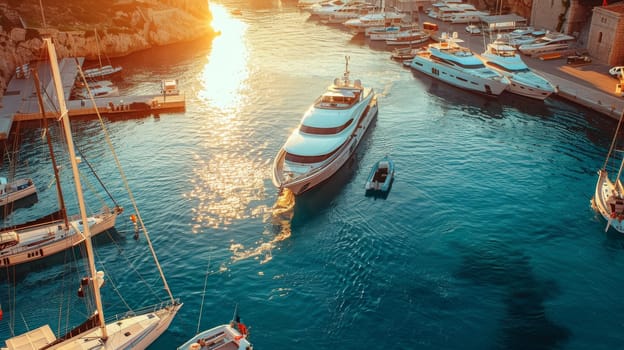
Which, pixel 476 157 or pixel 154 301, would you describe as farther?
pixel 476 157

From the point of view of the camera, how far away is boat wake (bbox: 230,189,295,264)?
4959 cm

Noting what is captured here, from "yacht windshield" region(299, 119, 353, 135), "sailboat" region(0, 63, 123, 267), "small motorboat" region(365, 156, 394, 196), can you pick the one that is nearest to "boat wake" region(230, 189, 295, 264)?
"small motorboat" region(365, 156, 394, 196)

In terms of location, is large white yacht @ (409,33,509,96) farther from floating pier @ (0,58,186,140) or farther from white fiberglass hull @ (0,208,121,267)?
white fiberglass hull @ (0,208,121,267)

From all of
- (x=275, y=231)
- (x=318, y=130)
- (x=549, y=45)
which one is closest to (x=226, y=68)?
(x=318, y=130)

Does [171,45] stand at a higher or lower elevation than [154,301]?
higher

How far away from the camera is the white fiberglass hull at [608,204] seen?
5153 cm

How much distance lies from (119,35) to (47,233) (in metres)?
77.0

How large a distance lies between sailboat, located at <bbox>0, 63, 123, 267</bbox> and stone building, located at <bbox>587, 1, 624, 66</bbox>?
81355mm

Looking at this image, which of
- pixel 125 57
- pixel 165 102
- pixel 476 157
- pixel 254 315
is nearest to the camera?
pixel 254 315

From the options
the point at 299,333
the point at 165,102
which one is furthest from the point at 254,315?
the point at 165,102

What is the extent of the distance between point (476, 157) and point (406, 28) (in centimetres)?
7193

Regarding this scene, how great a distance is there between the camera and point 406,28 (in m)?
132

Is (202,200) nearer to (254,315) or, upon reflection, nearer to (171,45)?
(254,315)

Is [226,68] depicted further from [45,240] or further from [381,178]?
[45,240]
